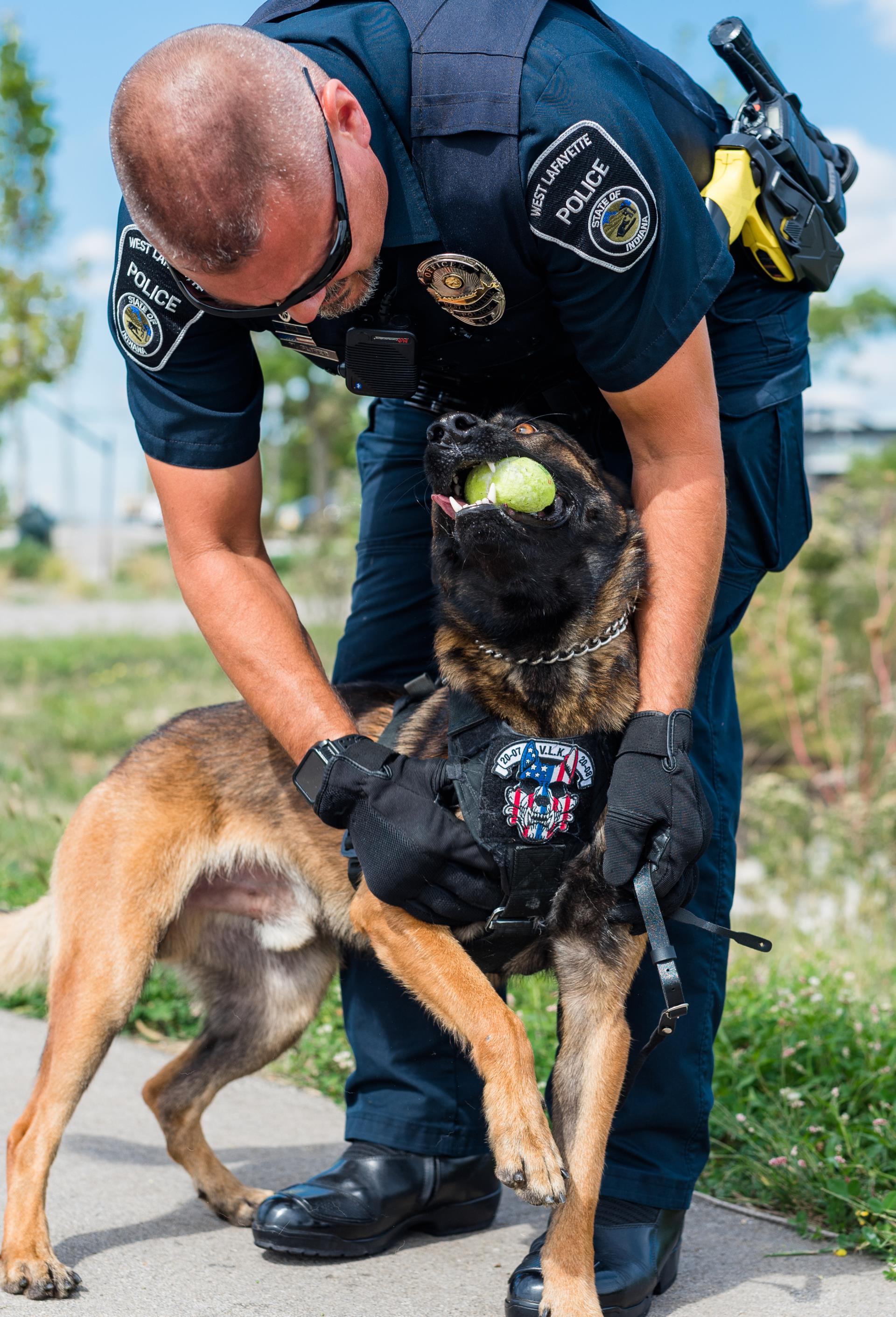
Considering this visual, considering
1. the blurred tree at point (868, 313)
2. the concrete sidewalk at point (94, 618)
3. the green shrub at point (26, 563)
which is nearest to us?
the concrete sidewalk at point (94, 618)

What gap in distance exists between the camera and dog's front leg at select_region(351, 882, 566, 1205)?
2.03 metres

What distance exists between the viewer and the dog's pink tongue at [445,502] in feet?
7.96

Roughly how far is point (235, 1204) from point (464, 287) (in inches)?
80.8

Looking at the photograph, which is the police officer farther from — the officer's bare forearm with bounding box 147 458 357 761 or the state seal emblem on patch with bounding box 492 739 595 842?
the state seal emblem on patch with bounding box 492 739 595 842

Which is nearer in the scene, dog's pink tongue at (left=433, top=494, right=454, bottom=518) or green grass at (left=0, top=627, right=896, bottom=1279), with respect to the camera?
dog's pink tongue at (left=433, top=494, right=454, bottom=518)

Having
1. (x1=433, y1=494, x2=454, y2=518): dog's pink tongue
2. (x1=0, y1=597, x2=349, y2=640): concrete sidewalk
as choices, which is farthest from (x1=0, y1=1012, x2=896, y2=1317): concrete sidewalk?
(x1=0, y1=597, x2=349, y2=640): concrete sidewalk

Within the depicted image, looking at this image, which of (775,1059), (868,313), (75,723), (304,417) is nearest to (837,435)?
(868,313)

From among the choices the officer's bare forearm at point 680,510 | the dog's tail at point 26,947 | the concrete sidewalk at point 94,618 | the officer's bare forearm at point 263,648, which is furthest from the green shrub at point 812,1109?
the concrete sidewalk at point 94,618

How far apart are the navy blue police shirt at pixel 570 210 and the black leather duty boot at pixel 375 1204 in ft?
5.64

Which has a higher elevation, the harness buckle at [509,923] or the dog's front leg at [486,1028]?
the harness buckle at [509,923]

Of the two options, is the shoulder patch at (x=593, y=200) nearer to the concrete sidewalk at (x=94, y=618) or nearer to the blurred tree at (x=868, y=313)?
the concrete sidewalk at (x=94, y=618)

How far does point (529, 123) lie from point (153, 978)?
2.96 metres

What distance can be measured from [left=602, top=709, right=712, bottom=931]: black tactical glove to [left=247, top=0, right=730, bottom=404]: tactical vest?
2.71 ft

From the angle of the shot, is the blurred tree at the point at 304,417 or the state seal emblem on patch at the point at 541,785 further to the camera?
the blurred tree at the point at 304,417
